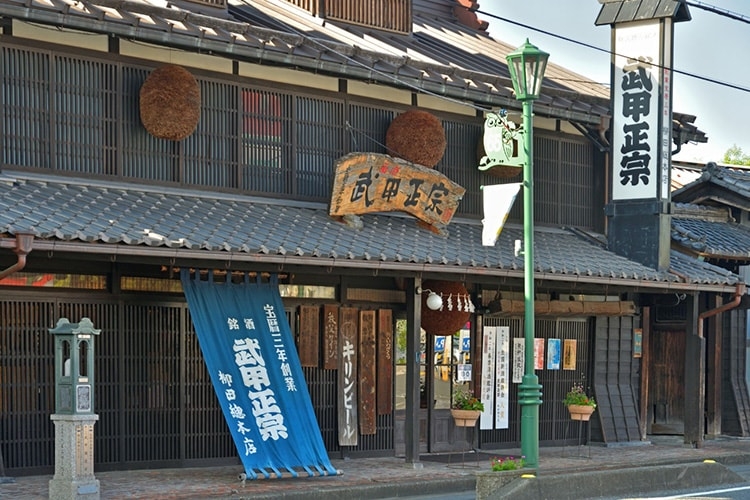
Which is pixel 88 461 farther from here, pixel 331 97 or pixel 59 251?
pixel 331 97

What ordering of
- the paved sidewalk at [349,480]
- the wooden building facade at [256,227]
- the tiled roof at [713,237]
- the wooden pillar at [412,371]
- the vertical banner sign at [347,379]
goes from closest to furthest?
the paved sidewalk at [349,480], the wooden building facade at [256,227], the wooden pillar at [412,371], the vertical banner sign at [347,379], the tiled roof at [713,237]

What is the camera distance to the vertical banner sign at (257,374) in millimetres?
17219

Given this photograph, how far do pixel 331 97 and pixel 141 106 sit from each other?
12.1ft

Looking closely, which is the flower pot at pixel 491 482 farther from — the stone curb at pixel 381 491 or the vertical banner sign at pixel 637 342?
the vertical banner sign at pixel 637 342

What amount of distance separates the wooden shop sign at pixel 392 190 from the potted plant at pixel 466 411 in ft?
9.11

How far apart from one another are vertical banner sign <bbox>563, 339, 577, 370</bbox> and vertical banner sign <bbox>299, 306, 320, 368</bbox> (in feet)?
19.5

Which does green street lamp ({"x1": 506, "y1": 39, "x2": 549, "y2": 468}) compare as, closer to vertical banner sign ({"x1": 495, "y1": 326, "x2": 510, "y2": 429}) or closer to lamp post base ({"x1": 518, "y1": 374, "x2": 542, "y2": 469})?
lamp post base ({"x1": 518, "y1": 374, "x2": 542, "y2": 469})

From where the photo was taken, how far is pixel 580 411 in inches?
887

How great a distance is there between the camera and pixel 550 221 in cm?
2439

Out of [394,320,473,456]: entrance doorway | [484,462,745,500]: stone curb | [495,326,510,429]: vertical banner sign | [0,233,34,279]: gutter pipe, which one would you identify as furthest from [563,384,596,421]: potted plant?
[0,233,34,279]: gutter pipe

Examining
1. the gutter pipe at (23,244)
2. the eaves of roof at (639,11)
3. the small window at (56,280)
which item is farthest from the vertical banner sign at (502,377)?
the gutter pipe at (23,244)

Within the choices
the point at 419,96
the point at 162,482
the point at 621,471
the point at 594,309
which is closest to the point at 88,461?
the point at 162,482

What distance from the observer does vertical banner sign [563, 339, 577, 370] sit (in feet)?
79.2

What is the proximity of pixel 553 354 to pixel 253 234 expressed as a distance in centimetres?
828
